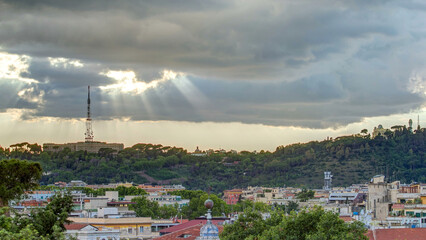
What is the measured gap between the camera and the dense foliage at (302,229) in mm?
45375

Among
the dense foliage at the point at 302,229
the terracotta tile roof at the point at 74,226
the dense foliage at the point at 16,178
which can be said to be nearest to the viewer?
Result: the dense foliage at the point at 302,229

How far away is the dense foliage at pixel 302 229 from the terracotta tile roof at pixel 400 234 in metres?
9.06

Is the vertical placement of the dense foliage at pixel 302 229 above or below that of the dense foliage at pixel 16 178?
below

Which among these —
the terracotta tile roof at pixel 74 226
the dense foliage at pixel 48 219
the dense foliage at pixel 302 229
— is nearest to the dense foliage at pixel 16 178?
the dense foliage at pixel 48 219

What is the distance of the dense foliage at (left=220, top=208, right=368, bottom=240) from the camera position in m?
45.4

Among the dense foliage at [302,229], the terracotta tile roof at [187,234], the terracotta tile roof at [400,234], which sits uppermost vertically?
the dense foliage at [302,229]

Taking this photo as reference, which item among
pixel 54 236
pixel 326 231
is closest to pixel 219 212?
pixel 326 231

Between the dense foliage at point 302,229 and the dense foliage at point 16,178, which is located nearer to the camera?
A: the dense foliage at point 302,229

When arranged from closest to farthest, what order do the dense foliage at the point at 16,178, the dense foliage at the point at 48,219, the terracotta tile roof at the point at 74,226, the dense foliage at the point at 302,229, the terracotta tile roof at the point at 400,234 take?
1. the dense foliage at the point at 48,219
2. the dense foliage at the point at 302,229
3. the dense foliage at the point at 16,178
4. the terracotta tile roof at the point at 400,234
5. the terracotta tile roof at the point at 74,226

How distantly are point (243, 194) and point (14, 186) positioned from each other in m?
141

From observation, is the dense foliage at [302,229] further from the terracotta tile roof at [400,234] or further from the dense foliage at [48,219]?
the dense foliage at [48,219]

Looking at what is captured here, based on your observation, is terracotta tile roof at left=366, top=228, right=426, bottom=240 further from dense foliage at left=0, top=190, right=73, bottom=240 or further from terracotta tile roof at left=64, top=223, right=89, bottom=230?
dense foliage at left=0, top=190, right=73, bottom=240

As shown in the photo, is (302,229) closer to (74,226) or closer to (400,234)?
(400,234)

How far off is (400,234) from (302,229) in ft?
42.5
